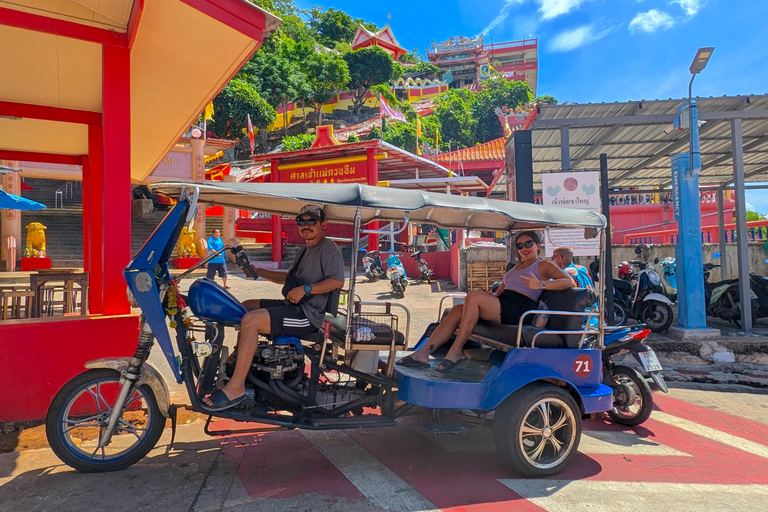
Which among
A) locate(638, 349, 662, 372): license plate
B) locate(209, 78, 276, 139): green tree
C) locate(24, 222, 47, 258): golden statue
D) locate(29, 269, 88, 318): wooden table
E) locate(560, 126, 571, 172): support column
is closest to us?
locate(638, 349, 662, 372): license plate

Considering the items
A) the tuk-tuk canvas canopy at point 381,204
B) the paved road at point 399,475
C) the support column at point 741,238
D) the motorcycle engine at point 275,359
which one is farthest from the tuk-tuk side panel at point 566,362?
the support column at point 741,238

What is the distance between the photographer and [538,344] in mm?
3961

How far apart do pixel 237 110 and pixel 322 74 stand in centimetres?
1043

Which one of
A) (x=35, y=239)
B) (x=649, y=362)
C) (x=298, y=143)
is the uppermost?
(x=298, y=143)

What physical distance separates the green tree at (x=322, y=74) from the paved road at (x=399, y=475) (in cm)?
3836

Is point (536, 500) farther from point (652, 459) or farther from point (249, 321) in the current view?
point (249, 321)

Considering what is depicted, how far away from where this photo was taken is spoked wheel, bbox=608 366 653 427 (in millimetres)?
Answer: 4668

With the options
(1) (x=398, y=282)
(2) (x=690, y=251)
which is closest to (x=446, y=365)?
(2) (x=690, y=251)

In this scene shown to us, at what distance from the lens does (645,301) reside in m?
8.27

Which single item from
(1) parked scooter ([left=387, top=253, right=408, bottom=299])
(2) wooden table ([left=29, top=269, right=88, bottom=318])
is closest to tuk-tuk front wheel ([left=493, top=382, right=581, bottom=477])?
(2) wooden table ([left=29, top=269, right=88, bottom=318])

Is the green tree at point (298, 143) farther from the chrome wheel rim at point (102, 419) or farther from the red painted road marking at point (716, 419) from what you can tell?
the chrome wheel rim at point (102, 419)

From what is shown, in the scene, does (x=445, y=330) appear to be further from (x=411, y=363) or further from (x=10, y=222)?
(x=10, y=222)

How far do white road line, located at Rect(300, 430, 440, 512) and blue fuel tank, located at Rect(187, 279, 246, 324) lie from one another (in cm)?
131

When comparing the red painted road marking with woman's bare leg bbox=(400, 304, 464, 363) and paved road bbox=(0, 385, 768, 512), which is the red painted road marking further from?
woman's bare leg bbox=(400, 304, 464, 363)
